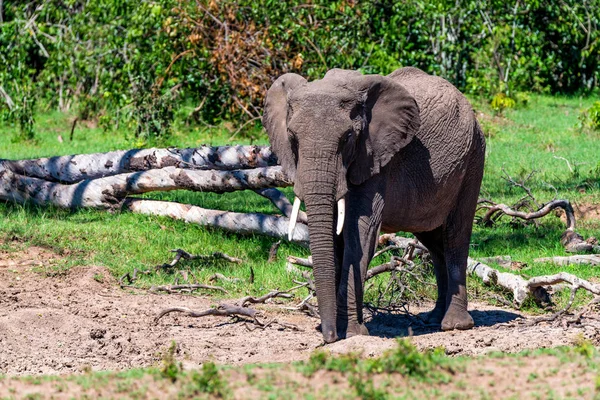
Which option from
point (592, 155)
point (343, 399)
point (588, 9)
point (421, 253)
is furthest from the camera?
point (588, 9)

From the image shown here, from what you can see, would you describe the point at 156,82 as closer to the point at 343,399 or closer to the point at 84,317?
the point at 84,317

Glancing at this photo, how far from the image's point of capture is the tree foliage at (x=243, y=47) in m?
16.9

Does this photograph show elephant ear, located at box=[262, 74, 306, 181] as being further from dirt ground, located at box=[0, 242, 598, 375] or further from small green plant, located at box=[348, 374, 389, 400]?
small green plant, located at box=[348, 374, 389, 400]

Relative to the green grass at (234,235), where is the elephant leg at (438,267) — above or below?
above

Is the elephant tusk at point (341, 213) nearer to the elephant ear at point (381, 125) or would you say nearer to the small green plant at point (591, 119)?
the elephant ear at point (381, 125)

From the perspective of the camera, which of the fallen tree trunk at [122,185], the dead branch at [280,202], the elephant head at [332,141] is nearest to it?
the elephant head at [332,141]

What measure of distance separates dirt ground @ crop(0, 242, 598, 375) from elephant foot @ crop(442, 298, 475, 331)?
0.38 ft

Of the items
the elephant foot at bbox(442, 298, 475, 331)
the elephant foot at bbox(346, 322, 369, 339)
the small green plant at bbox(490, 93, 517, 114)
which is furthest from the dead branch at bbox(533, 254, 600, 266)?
the small green plant at bbox(490, 93, 517, 114)

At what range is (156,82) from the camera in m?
17.1

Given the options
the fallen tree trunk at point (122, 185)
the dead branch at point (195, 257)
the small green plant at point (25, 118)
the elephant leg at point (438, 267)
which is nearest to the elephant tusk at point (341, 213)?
the elephant leg at point (438, 267)

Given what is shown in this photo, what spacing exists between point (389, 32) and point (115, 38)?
14.9 feet

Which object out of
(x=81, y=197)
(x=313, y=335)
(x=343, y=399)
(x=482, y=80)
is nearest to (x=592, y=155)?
(x=482, y=80)

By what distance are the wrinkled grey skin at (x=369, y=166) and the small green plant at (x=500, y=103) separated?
1001 cm

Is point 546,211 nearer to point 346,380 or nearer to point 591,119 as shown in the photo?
point 346,380
